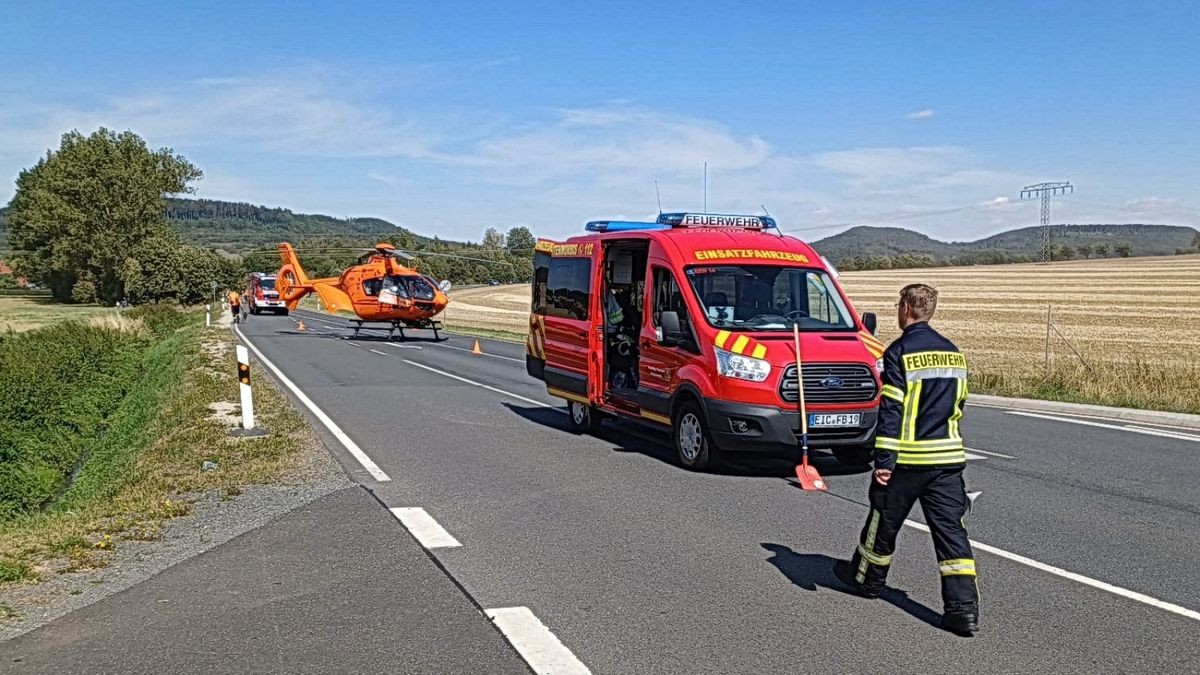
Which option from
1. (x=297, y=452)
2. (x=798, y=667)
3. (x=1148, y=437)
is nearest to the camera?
(x=798, y=667)

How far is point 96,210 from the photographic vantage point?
91438 millimetres

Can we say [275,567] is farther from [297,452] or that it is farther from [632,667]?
[297,452]

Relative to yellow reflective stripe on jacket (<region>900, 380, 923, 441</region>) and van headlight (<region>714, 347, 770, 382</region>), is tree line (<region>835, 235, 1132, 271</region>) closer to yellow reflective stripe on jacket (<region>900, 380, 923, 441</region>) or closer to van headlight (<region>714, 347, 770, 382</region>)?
van headlight (<region>714, 347, 770, 382</region>)

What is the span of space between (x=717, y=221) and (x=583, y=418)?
2933mm

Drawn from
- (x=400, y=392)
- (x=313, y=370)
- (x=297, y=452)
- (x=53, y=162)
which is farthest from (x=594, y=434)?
(x=53, y=162)

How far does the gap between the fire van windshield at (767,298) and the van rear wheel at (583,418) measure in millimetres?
2714

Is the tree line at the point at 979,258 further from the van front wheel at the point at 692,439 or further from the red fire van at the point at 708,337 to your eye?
the van front wheel at the point at 692,439

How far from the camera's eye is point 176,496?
30.5ft

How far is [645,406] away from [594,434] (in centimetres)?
185

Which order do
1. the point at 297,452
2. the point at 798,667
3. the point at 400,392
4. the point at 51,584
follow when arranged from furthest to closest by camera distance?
the point at 400,392 < the point at 297,452 < the point at 51,584 < the point at 798,667

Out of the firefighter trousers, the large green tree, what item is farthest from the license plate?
the large green tree

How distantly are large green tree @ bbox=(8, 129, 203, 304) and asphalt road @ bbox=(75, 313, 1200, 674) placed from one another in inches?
3360

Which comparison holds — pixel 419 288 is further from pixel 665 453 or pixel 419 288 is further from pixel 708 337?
pixel 708 337

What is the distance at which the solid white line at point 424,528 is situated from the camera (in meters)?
7.45
